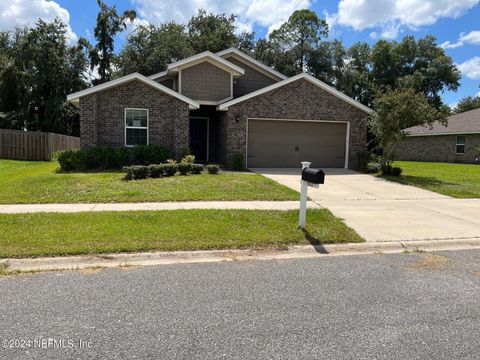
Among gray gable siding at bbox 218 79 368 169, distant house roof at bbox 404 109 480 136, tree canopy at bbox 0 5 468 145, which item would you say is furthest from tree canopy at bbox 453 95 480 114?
gray gable siding at bbox 218 79 368 169

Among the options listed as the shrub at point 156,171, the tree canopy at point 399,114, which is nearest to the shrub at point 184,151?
the shrub at point 156,171

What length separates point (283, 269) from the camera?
5500mm

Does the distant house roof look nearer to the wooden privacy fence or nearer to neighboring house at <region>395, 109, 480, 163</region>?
neighboring house at <region>395, 109, 480, 163</region>

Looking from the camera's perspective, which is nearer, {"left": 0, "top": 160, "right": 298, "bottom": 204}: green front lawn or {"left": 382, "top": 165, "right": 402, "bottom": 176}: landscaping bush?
{"left": 0, "top": 160, "right": 298, "bottom": 204}: green front lawn

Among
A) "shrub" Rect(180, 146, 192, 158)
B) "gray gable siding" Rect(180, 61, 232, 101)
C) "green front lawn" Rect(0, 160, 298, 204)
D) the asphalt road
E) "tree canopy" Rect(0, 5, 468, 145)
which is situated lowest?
the asphalt road

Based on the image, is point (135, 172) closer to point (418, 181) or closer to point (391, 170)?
point (418, 181)

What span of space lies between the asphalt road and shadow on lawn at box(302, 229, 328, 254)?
2.59 ft

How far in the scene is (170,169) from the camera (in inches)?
559

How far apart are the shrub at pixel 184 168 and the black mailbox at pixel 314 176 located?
812cm

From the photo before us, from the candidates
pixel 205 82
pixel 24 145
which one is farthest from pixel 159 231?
pixel 24 145

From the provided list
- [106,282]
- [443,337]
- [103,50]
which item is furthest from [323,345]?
[103,50]

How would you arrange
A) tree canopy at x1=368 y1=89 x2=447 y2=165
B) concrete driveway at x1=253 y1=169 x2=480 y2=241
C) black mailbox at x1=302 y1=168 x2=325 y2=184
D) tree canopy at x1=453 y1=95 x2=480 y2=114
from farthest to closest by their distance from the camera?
tree canopy at x1=453 y1=95 x2=480 y2=114 < tree canopy at x1=368 y1=89 x2=447 y2=165 < concrete driveway at x1=253 y1=169 x2=480 y2=241 < black mailbox at x1=302 y1=168 x2=325 y2=184

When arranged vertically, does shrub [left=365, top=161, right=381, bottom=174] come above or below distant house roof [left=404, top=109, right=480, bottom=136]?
below

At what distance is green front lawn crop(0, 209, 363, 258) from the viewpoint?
6094 millimetres
